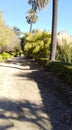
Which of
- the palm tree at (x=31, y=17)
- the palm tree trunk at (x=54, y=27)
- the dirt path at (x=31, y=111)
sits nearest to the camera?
the dirt path at (x=31, y=111)

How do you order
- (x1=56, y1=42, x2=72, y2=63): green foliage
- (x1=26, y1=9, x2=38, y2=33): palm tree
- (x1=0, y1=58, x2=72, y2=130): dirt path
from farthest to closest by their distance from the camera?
(x1=26, y1=9, x2=38, y2=33): palm tree, (x1=56, y1=42, x2=72, y2=63): green foliage, (x1=0, y1=58, x2=72, y2=130): dirt path

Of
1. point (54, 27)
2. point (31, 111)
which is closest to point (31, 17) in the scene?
point (54, 27)

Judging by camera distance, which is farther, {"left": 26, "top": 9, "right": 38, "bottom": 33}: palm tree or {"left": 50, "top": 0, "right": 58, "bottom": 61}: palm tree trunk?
{"left": 26, "top": 9, "right": 38, "bottom": 33}: palm tree

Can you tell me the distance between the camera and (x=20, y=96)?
46.1ft

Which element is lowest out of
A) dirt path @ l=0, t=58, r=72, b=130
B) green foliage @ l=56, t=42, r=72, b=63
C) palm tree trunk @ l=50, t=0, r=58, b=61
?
dirt path @ l=0, t=58, r=72, b=130

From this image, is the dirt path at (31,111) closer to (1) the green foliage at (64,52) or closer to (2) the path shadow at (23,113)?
(2) the path shadow at (23,113)

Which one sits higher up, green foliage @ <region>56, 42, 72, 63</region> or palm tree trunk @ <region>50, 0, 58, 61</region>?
palm tree trunk @ <region>50, 0, 58, 61</region>

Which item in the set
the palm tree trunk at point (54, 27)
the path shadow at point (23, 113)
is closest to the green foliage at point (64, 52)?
the palm tree trunk at point (54, 27)

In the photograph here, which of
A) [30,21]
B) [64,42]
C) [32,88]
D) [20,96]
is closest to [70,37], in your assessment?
[64,42]

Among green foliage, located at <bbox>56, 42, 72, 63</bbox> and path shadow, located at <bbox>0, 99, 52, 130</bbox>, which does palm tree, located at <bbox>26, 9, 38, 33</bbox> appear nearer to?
green foliage, located at <bbox>56, 42, 72, 63</bbox>

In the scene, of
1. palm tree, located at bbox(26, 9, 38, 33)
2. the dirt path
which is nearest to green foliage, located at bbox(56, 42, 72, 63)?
the dirt path

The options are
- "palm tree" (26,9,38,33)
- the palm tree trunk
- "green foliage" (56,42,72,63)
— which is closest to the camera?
"green foliage" (56,42,72,63)

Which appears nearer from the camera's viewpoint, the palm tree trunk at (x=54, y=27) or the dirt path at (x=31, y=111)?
the dirt path at (x=31, y=111)

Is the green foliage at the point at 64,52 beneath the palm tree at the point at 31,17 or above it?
beneath
